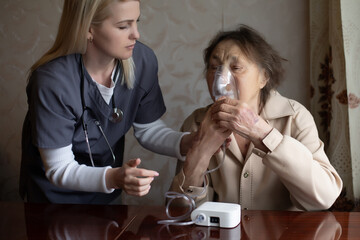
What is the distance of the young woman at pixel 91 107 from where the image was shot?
4.59ft

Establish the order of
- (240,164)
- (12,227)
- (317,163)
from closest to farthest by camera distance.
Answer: (12,227) < (317,163) < (240,164)

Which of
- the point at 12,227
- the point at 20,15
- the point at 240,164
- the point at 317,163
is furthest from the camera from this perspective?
the point at 20,15

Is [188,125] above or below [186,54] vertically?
below

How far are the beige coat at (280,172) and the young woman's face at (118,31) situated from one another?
426 millimetres

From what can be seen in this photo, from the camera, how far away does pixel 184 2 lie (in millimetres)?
2154

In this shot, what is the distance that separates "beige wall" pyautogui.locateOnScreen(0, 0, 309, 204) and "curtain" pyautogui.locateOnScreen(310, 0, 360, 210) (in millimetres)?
100

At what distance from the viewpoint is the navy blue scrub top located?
142cm

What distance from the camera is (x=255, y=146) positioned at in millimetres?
1416

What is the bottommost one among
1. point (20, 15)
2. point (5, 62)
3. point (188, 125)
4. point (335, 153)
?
point (335, 153)

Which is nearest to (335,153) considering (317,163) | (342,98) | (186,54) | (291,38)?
(342,98)

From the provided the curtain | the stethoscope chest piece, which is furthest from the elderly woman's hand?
the curtain

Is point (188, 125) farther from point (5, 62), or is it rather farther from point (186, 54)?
point (5, 62)

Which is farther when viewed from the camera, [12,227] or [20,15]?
[20,15]

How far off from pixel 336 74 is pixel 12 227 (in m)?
1.32
